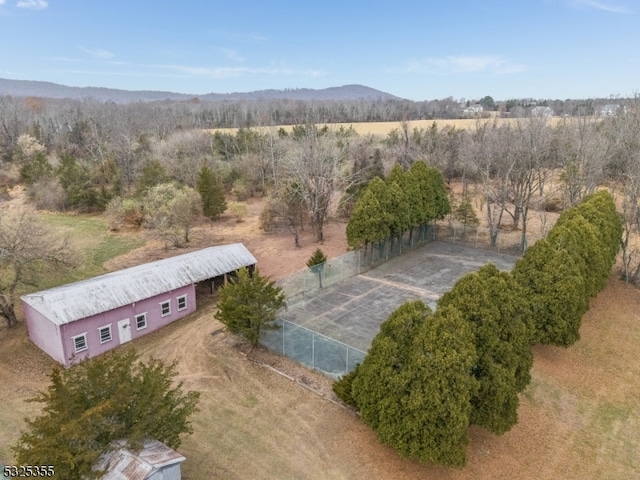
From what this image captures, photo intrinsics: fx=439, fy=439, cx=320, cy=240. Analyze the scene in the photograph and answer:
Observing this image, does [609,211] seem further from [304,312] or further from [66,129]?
[66,129]

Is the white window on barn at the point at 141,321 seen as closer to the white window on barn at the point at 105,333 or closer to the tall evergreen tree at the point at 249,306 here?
the white window on barn at the point at 105,333

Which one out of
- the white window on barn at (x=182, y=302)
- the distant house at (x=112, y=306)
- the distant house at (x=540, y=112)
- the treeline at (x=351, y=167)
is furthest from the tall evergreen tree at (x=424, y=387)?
the distant house at (x=540, y=112)

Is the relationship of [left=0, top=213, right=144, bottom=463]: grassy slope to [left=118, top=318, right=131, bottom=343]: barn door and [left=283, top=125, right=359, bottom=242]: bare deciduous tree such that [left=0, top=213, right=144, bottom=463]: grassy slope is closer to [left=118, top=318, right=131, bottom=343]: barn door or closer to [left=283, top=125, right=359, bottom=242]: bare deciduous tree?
[left=118, top=318, right=131, bottom=343]: barn door

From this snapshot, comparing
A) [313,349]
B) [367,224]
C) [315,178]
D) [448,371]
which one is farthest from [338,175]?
[448,371]

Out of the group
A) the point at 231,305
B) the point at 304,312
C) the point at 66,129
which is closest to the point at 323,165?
the point at 304,312

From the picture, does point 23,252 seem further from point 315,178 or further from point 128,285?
point 315,178
